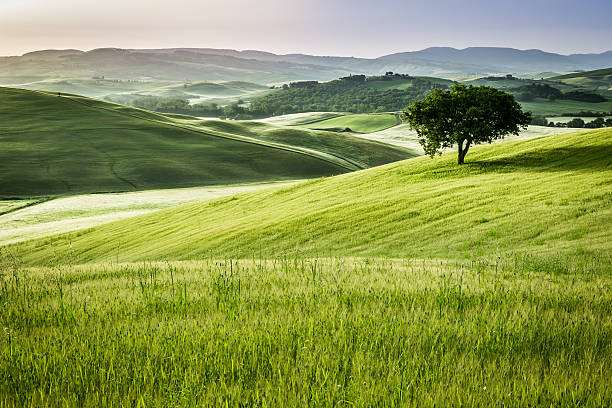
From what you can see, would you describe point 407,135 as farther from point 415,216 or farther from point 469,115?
point 415,216

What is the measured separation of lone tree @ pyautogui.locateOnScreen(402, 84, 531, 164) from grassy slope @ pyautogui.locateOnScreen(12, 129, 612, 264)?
3.24 m

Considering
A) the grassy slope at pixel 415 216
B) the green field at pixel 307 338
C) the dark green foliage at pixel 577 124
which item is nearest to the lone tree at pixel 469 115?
the grassy slope at pixel 415 216

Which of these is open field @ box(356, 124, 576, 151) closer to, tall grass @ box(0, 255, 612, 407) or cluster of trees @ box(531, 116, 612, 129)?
cluster of trees @ box(531, 116, 612, 129)

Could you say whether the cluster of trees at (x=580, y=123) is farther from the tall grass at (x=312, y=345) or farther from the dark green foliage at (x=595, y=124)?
the tall grass at (x=312, y=345)

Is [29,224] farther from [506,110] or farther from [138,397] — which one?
[138,397]

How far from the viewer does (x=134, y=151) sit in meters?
114

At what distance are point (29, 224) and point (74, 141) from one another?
65.3 metres

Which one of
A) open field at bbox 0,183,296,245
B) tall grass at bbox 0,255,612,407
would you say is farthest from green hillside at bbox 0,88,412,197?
tall grass at bbox 0,255,612,407

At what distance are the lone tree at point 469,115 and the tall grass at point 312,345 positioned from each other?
32.4m

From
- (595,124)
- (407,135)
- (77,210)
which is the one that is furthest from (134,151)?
(595,124)

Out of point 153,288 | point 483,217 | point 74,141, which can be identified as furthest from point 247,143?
point 153,288

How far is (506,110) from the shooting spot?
126 feet

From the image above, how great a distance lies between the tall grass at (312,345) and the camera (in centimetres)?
411

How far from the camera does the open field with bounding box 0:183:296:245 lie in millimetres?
52969
